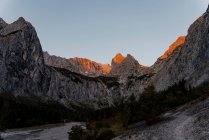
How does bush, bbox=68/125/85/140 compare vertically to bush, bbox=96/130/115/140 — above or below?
above

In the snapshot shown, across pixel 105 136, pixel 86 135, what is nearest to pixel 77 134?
pixel 86 135

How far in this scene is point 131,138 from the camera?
1939 inches

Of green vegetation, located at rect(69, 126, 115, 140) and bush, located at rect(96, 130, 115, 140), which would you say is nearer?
green vegetation, located at rect(69, 126, 115, 140)

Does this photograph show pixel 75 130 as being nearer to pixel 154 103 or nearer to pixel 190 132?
pixel 154 103

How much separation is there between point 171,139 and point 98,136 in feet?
86.8

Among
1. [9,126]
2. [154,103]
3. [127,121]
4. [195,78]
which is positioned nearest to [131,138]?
[154,103]

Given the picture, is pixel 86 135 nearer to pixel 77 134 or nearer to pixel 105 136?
pixel 77 134

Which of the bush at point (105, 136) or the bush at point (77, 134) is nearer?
the bush at point (77, 134)

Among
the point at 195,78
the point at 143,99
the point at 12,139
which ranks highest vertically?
the point at 195,78

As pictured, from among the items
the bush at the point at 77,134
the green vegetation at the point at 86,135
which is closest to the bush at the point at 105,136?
the green vegetation at the point at 86,135

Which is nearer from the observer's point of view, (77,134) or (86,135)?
(86,135)

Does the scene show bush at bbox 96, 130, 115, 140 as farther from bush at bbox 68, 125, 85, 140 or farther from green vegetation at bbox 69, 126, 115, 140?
bush at bbox 68, 125, 85, 140

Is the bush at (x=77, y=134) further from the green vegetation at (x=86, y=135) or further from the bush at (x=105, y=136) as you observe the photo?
the bush at (x=105, y=136)

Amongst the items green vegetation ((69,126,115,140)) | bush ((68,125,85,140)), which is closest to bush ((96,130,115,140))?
green vegetation ((69,126,115,140))
